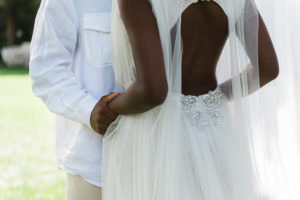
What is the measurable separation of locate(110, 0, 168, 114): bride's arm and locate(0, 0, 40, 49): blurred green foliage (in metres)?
23.1

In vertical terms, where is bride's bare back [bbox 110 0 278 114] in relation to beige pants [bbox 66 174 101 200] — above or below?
above

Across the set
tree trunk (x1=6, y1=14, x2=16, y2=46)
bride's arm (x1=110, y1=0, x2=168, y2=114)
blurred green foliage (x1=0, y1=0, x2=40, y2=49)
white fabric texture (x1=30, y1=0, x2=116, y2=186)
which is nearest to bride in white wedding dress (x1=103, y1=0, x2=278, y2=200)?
bride's arm (x1=110, y1=0, x2=168, y2=114)

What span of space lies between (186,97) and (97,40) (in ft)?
1.84

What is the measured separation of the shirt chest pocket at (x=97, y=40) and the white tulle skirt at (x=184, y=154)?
0.34 m

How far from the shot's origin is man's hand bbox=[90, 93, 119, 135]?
6.59 ft

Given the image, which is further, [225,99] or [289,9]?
[289,9]

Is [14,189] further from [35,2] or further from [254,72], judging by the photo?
[35,2]

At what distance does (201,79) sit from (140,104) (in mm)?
270

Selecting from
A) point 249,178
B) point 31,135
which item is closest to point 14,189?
point 31,135

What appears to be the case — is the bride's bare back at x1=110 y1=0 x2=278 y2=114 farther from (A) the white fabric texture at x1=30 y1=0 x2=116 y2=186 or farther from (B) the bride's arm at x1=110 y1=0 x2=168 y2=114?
(A) the white fabric texture at x1=30 y1=0 x2=116 y2=186

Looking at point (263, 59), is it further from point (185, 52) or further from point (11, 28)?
point (11, 28)

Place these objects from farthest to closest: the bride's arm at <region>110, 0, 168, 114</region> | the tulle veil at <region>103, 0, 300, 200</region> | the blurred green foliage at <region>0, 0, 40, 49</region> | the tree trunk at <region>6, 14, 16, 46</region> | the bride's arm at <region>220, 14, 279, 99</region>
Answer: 1. the tree trunk at <region>6, 14, 16, 46</region>
2. the blurred green foliage at <region>0, 0, 40, 49</region>
3. the bride's arm at <region>220, 14, 279, 99</region>
4. the tulle veil at <region>103, 0, 300, 200</region>
5. the bride's arm at <region>110, 0, 168, 114</region>

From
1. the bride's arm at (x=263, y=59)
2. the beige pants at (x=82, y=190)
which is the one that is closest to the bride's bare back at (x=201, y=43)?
the bride's arm at (x=263, y=59)

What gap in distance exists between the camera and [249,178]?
6.23 ft
